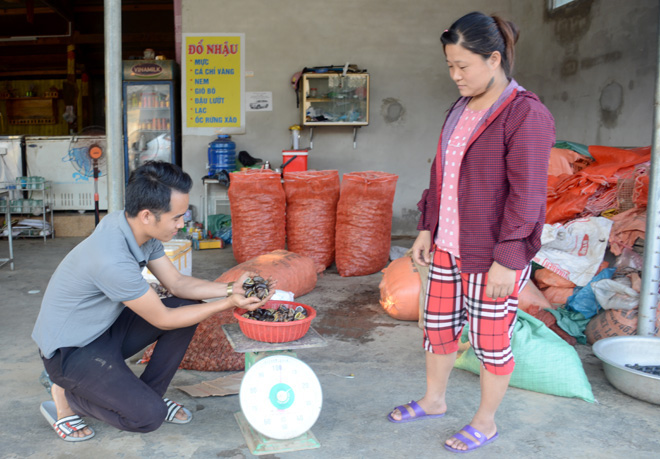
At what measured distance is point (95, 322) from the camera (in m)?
2.02

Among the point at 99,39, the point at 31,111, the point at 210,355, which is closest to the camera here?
the point at 210,355

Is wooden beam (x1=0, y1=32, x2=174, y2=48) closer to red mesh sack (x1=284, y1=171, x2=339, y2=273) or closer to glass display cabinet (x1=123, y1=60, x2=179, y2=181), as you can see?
glass display cabinet (x1=123, y1=60, x2=179, y2=181)

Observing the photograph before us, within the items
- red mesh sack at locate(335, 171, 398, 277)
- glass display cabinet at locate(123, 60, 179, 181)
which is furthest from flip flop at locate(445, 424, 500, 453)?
glass display cabinet at locate(123, 60, 179, 181)

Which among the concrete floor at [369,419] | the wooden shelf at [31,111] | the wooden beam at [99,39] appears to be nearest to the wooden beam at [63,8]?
the wooden beam at [99,39]

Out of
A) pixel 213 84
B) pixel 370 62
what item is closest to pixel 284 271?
pixel 213 84

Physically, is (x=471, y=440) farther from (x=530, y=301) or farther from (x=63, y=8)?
(x=63, y=8)

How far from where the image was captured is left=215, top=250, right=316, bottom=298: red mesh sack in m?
3.75

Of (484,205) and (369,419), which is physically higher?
(484,205)

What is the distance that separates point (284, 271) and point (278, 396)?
74.7 inches

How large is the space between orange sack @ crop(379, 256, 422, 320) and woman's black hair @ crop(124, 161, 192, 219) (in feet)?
6.35

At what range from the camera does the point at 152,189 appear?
190cm

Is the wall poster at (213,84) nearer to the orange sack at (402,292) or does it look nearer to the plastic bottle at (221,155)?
the plastic bottle at (221,155)

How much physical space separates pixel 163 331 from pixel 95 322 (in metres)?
0.27

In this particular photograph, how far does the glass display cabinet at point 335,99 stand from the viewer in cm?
647
